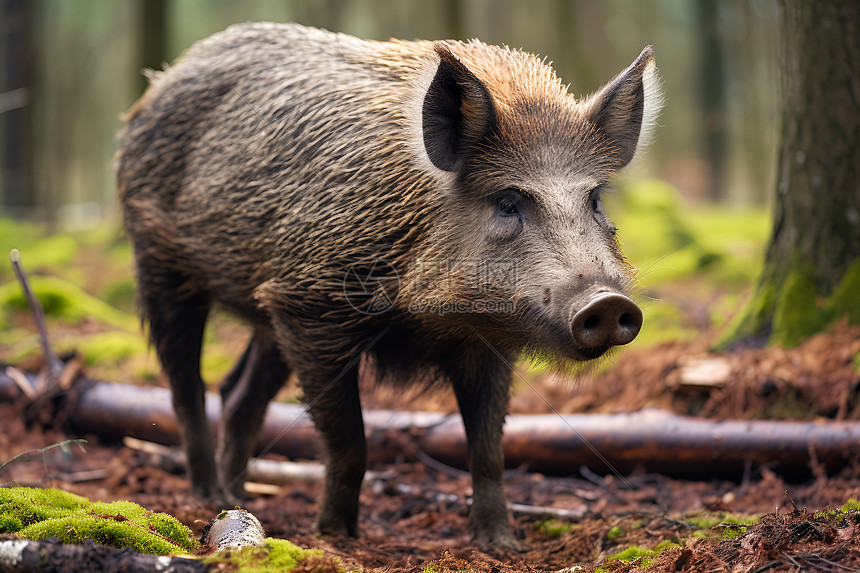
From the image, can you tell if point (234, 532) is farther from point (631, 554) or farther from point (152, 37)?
point (152, 37)

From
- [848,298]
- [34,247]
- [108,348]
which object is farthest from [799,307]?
[34,247]

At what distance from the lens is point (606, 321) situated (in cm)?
345

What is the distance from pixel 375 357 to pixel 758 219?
1267cm

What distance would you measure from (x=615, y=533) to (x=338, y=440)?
1.79 metres

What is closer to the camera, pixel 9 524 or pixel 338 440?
pixel 9 524

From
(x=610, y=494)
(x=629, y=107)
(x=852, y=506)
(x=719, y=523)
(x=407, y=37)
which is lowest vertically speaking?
(x=610, y=494)

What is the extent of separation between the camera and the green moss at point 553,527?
4965 millimetres

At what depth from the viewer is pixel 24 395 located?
23.4 ft

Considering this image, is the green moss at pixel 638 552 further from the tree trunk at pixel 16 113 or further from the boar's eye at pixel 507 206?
the tree trunk at pixel 16 113

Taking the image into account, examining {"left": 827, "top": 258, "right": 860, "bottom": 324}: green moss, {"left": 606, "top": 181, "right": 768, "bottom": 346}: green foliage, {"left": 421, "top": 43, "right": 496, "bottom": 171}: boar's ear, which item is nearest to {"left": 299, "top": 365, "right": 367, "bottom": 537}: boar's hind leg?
{"left": 421, "top": 43, "right": 496, "bottom": 171}: boar's ear

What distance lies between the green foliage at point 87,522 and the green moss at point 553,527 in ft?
8.07

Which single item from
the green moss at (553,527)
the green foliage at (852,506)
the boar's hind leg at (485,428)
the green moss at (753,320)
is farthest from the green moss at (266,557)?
the green moss at (753,320)

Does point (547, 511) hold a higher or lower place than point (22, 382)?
lower

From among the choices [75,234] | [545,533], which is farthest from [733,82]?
[545,533]
